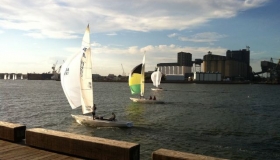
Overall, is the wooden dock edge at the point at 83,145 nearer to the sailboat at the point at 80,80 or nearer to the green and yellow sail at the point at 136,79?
the sailboat at the point at 80,80

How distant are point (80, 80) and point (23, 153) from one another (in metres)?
21.0

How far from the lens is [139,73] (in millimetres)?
68125

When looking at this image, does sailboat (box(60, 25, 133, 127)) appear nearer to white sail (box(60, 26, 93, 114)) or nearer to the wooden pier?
white sail (box(60, 26, 93, 114))

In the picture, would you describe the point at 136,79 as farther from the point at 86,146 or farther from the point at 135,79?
the point at 86,146

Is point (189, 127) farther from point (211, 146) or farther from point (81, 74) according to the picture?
point (81, 74)

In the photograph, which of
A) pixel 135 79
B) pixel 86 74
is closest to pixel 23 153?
pixel 86 74

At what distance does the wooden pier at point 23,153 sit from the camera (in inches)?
365

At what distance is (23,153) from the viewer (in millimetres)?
9664

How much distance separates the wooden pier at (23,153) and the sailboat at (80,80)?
60.5ft

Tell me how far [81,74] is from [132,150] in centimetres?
2263

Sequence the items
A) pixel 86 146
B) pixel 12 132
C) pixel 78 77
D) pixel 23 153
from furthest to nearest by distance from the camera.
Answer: pixel 78 77, pixel 12 132, pixel 23 153, pixel 86 146

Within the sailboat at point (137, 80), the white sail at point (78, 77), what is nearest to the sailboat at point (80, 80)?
the white sail at point (78, 77)

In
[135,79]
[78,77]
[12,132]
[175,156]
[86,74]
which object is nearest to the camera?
[175,156]

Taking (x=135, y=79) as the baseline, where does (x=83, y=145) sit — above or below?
below
